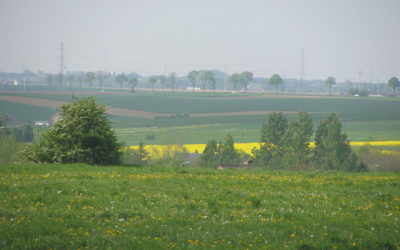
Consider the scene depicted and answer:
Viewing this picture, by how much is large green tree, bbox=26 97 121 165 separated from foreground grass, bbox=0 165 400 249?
5000 mm

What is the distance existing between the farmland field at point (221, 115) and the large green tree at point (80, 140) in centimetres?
5976

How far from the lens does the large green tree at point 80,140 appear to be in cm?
2327

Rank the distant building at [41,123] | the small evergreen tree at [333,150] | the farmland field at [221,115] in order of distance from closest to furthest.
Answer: the small evergreen tree at [333,150], the distant building at [41,123], the farmland field at [221,115]

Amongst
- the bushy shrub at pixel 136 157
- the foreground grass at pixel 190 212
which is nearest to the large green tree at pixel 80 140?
the foreground grass at pixel 190 212

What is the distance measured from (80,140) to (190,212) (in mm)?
12587

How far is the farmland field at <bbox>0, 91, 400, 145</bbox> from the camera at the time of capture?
104 meters

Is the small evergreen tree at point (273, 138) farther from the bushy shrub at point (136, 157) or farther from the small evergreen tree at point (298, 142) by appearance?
the bushy shrub at point (136, 157)

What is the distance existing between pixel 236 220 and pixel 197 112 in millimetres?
135343

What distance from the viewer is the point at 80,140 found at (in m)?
23.2

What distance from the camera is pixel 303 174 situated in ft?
71.8

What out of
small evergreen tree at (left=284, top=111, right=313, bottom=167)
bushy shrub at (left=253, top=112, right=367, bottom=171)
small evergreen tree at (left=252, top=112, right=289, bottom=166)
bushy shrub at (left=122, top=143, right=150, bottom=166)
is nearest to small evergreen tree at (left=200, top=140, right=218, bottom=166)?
bushy shrub at (left=253, top=112, right=367, bottom=171)

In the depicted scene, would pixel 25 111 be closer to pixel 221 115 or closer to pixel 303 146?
pixel 221 115

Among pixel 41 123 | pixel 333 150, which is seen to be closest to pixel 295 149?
pixel 333 150

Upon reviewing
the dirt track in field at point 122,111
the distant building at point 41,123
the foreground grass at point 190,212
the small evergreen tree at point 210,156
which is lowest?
the small evergreen tree at point 210,156
